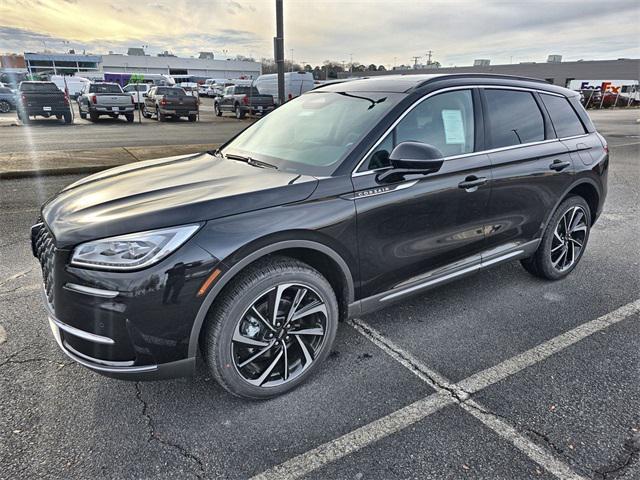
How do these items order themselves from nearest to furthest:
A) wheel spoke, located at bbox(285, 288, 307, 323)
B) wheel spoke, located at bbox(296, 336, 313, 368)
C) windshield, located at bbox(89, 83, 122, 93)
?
wheel spoke, located at bbox(285, 288, 307, 323), wheel spoke, located at bbox(296, 336, 313, 368), windshield, located at bbox(89, 83, 122, 93)

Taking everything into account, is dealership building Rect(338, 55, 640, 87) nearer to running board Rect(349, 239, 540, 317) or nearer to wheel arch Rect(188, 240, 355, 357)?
running board Rect(349, 239, 540, 317)

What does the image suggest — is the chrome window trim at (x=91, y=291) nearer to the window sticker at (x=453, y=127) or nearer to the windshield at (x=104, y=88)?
the window sticker at (x=453, y=127)

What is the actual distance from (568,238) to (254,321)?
10.8 ft

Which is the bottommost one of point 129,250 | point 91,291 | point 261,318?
point 261,318

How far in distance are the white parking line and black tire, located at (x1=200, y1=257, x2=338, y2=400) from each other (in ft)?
1.62

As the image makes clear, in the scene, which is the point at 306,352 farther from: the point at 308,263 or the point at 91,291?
the point at 91,291

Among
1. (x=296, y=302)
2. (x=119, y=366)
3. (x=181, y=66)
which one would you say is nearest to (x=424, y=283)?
(x=296, y=302)

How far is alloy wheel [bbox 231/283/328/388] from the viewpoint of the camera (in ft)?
8.04

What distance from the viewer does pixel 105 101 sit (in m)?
20.5

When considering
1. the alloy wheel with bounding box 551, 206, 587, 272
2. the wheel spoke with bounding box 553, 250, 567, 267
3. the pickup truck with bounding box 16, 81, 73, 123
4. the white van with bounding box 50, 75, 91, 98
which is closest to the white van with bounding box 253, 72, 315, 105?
the pickup truck with bounding box 16, 81, 73, 123

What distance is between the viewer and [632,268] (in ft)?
15.0

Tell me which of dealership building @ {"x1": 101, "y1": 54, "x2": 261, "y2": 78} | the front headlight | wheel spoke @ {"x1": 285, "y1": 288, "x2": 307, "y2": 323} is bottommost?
wheel spoke @ {"x1": 285, "y1": 288, "x2": 307, "y2": 323}

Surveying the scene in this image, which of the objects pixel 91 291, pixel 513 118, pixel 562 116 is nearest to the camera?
pixel 91 291

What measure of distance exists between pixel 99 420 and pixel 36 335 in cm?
118
